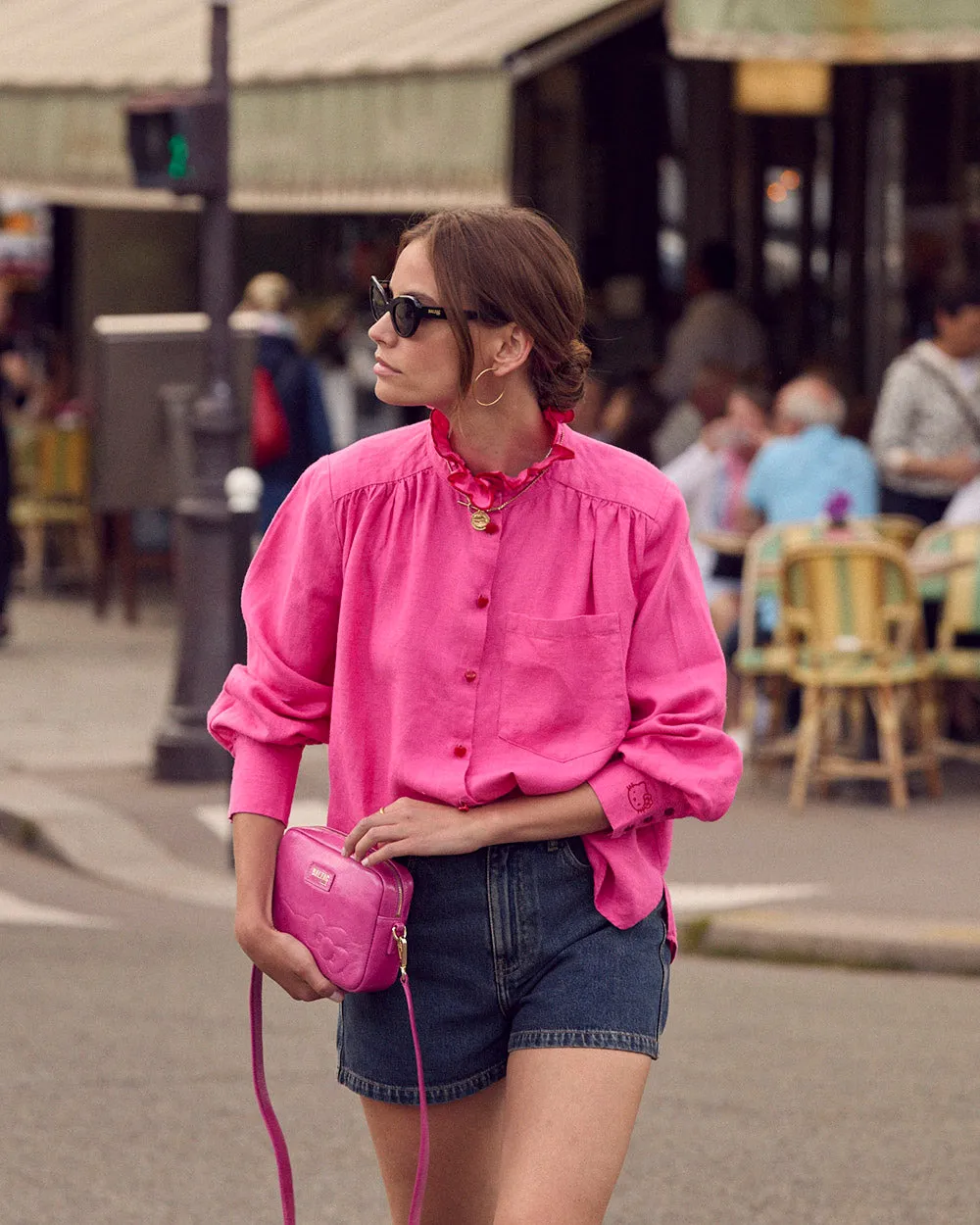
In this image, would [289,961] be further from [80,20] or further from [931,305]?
[80,20]

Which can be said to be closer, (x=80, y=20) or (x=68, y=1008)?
(x=68, y=1008)

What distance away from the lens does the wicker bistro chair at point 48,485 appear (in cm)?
1595

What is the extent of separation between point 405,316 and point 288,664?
0.47 metres

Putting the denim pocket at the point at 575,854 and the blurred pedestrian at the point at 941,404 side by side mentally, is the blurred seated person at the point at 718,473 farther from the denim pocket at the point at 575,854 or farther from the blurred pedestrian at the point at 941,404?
the denim pocket at the point at 575,854

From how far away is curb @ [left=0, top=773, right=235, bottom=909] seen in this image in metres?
8.02

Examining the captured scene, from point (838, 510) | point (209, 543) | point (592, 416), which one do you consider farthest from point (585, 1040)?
point (592, 416)

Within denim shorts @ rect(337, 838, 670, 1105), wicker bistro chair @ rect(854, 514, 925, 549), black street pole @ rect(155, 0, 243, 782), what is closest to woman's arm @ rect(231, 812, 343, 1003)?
denim shorts @ rect(337, 838, 670, 1105)

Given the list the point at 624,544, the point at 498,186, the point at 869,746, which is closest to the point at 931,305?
the point at 498,186

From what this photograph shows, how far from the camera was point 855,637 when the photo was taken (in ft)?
30.5

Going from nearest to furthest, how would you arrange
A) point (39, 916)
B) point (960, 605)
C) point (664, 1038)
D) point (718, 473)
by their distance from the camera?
point (664, 1038), point (39, 916), point (960, 605), point (718, 473)

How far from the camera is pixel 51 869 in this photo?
849 cm

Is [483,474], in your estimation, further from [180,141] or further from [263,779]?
[180,141]

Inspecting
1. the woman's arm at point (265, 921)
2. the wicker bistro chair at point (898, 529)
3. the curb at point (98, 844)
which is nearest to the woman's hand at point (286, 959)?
the woman's arm at point (265, 921)

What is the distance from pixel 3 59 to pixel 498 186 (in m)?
5.33
